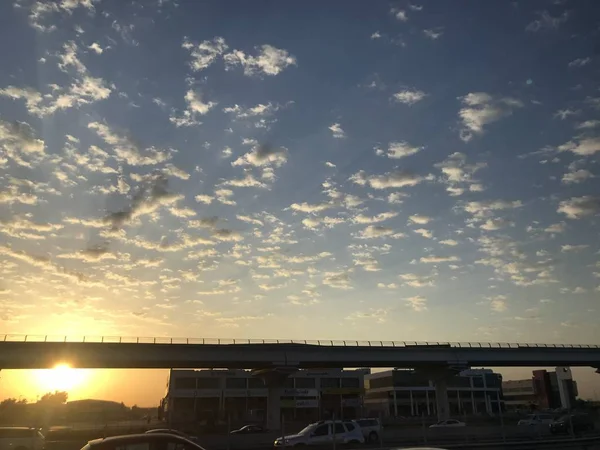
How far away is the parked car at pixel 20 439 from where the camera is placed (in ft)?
92.4

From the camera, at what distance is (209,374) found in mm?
120062

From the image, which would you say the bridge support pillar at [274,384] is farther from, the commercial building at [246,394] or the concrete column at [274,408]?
the commercial building at [246,394]

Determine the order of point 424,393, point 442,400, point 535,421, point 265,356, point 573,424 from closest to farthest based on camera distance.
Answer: point 573,424 < point 535,421 < point 265,356 < point 442,400 < point 424,393

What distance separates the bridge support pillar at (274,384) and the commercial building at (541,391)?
172 feet

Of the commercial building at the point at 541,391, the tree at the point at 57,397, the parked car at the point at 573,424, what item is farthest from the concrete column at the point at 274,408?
the tree at the point at 57,397

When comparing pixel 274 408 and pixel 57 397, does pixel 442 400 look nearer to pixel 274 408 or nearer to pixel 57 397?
pixel 274 408

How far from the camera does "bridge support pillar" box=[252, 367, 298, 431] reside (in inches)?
2758

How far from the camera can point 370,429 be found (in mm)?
42219

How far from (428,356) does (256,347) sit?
27.2 meters

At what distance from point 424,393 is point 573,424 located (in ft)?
329

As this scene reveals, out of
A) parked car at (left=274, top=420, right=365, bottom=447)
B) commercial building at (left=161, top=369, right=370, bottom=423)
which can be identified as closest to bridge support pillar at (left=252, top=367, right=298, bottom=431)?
parked car at (left=274, top=420, right=365, bottom=447)

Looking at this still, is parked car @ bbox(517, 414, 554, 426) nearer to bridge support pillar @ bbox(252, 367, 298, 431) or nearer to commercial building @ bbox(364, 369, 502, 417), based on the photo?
bridge support pillar @ bbox(252, 367, 298, 431)

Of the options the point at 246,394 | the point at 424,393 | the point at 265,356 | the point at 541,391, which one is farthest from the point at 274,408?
the point at 541,391

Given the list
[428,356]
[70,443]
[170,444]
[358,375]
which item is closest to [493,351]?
[428,356]
